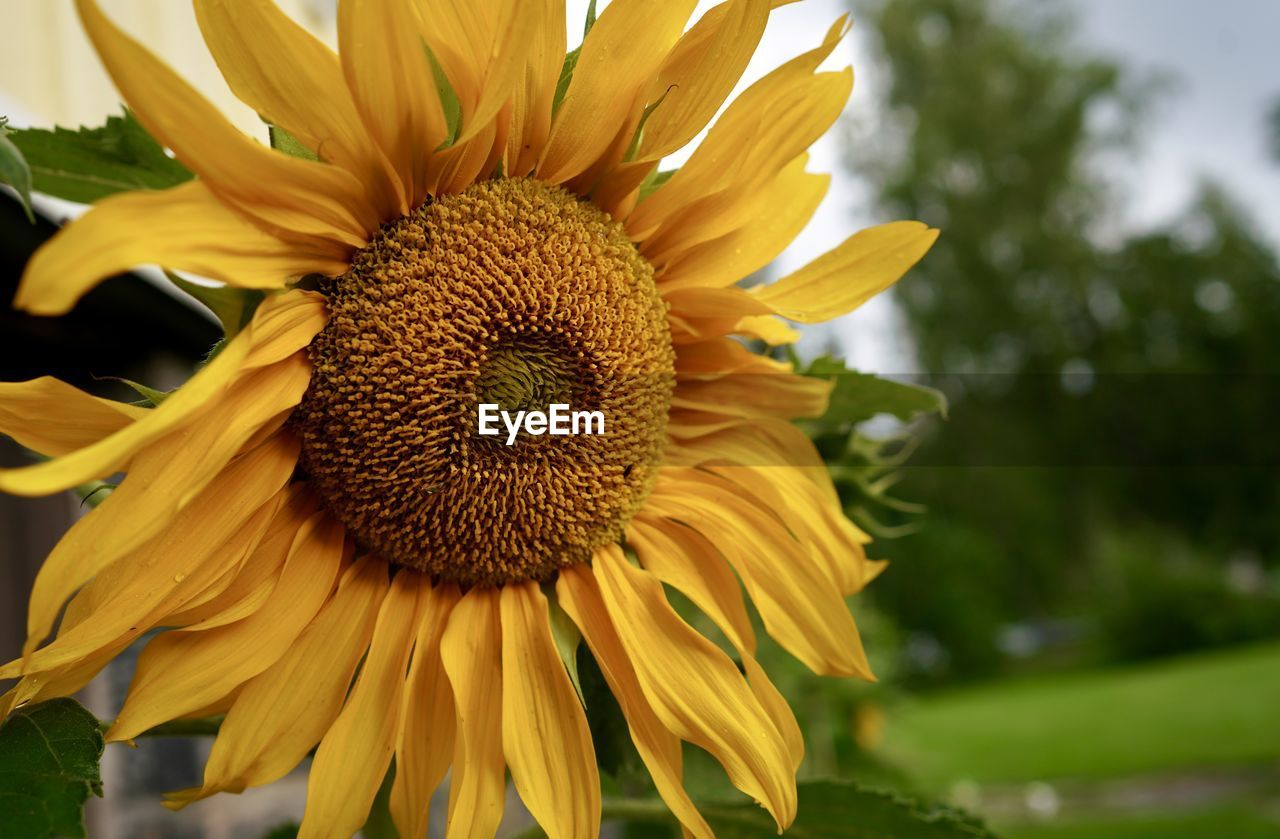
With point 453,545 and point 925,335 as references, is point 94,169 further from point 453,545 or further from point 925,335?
point 925,335

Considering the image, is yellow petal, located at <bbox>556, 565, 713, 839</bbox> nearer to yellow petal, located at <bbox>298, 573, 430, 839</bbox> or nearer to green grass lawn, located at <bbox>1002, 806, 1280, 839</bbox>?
yellow petal, located at <bbox>298, 573, 430, 839</bbox>

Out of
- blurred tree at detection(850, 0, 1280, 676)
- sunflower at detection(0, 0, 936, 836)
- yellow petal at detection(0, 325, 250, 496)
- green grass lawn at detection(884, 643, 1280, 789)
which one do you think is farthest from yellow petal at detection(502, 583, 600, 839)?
blurred tree at detection(850, 0, 1280, 676)

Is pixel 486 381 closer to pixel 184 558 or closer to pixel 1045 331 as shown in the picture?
pixel 184 558

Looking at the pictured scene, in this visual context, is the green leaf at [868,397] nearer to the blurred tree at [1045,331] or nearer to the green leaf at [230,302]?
the green leaf at [230,302]

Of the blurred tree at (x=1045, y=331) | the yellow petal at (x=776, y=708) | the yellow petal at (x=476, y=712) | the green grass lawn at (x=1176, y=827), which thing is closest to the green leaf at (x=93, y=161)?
the yellow petal at (x=476, y=712)

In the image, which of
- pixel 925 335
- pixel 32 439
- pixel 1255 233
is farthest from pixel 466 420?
pixel 1255 233

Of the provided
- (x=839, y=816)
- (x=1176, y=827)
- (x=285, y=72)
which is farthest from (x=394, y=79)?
(x=1176, y=827)
